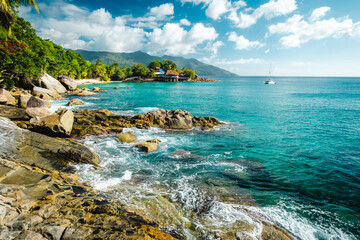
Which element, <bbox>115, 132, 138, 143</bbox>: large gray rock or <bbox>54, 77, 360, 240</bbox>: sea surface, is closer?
<bbox>54, 77, 360, 240</bbox>: sea surface

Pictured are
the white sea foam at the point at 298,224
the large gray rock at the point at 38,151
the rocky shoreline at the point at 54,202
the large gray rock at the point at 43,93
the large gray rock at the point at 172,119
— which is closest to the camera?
the rocky shoreline at the point at 54,202

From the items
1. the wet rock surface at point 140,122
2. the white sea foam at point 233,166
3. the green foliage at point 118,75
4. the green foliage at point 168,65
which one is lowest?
the white sea foam at point 233,166

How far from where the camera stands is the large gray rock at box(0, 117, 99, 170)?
10477 mm

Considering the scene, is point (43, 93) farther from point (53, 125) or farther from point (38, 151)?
point (38, 151)

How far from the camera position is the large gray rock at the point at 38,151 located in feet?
34.4

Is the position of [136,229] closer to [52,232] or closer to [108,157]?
[52,232]

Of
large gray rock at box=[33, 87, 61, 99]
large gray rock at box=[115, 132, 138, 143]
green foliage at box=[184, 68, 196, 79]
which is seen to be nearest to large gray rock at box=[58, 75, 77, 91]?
large gray rock at box=[33, 87, 61, 99]

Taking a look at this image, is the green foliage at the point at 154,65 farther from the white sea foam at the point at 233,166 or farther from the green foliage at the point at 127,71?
the white sea foam at the point at 233,166

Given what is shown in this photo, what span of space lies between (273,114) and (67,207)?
3409cm

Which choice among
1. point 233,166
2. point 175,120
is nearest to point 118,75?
point 175,120

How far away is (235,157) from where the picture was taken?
50.0 feet

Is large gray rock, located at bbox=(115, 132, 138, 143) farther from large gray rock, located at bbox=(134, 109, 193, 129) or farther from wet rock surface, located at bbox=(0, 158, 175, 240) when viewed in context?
wet rock surface, located at bbox=(0, 158, 175, 240)

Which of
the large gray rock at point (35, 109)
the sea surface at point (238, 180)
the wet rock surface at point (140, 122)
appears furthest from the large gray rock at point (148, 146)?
the large gray rock at point (35, 109)

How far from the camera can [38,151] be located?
38.5 feet
